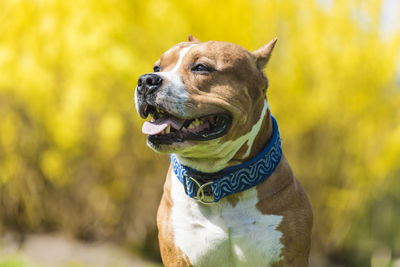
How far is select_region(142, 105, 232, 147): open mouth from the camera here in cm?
247

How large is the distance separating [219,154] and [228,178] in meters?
0.12

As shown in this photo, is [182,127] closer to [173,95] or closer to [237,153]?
[173,95]

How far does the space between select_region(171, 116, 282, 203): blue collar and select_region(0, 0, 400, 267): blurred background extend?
3150 mm

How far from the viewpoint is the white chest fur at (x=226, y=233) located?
2.52 m

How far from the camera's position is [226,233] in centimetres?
255

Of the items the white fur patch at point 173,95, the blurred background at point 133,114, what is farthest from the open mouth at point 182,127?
the blurred background at point 133,114

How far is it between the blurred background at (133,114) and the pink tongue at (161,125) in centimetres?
312

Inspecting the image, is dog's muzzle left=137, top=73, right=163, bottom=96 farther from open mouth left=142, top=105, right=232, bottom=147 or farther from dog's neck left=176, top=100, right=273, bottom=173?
dog's neck left=176, top=100, right=273, bottom=173

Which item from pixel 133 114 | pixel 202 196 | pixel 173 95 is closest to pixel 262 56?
pixel 173 95

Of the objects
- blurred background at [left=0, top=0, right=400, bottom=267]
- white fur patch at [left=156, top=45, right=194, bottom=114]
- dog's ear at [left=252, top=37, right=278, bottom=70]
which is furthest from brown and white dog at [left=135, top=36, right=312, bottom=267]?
blurred background at [left=0, top=0, right=400, bottom=267]

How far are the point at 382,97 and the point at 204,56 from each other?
504 centimetres

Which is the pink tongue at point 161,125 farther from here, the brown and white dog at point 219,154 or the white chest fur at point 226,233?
the white chest fur at point 226,233

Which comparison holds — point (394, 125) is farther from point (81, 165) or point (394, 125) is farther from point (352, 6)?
point (81, 165)

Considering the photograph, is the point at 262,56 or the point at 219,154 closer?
the point at 219,154
